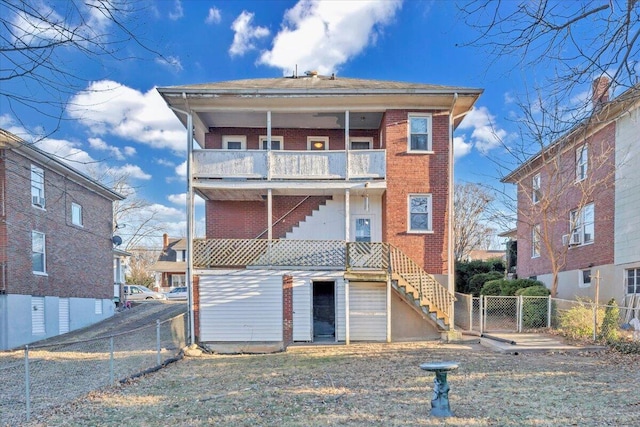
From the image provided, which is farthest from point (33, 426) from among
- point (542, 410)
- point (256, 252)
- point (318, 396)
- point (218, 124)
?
point (218, 124)

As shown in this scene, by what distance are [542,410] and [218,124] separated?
13.9 metres

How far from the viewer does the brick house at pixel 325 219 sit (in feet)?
47.8

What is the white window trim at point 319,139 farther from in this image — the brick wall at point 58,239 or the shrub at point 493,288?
the shrub at point 493,288

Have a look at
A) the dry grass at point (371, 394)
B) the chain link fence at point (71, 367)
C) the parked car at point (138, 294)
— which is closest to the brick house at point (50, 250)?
the chain link fence at point (71, 367)

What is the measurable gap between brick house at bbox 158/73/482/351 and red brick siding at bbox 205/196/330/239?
38 millimetres

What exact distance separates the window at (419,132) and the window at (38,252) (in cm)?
1467

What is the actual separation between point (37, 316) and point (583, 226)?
22.0 meters

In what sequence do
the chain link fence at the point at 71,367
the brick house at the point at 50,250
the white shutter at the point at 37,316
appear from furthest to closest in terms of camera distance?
the white shutter at the point at 37,316, the brick house at the point at 50,250, the chain link fence at the point at 71,367

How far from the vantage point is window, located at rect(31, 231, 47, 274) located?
672 inches

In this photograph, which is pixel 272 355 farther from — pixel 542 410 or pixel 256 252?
pixel 542 410

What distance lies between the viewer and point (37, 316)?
17.1 meters

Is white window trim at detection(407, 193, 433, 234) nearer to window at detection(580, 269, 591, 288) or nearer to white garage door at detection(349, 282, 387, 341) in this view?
white garage door at detection(349, 282, 387, 341)

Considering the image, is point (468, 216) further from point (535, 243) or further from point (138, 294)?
point (138, 294)

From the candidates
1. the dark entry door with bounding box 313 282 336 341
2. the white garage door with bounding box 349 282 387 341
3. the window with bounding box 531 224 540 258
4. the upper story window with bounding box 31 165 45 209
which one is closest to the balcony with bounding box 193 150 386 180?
the white garage door with bounding box 349 282 387 341
